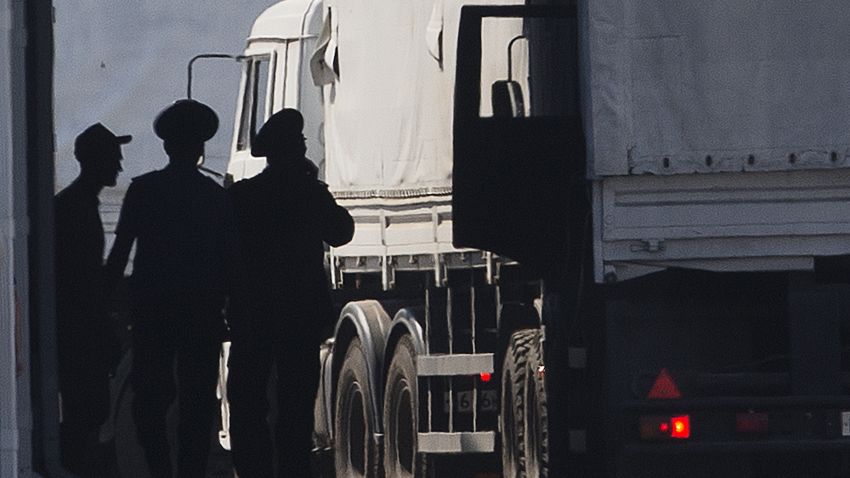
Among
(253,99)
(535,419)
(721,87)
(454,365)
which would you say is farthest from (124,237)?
(253,99)

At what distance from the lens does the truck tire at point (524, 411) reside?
11.4 metres

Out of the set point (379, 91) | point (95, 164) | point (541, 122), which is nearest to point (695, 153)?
point (541, 122)

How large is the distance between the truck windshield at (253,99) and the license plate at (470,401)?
280cm

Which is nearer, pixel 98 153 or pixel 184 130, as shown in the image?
pixel 184 130

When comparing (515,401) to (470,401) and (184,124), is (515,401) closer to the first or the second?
(470,401)

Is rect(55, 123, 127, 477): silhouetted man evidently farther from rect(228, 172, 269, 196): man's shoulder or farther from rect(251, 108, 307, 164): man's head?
rect(251, 108, 307, 164): man's head

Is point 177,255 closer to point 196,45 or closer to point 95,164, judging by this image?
point 95,164

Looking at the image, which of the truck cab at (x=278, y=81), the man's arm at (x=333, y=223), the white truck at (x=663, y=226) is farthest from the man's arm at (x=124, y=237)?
the truck cab at (x=278, y=81)

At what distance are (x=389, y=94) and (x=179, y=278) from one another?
4.14 metres

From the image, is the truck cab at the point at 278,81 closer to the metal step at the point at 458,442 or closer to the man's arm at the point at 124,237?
the metal step at the point at 458,442

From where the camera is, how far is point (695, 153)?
9695mm

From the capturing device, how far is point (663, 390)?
388 inches

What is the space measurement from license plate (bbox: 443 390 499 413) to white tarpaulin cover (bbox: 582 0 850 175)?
3.96 meters

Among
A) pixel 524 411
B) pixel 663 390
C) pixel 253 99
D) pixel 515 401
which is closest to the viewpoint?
pixel 663 390
